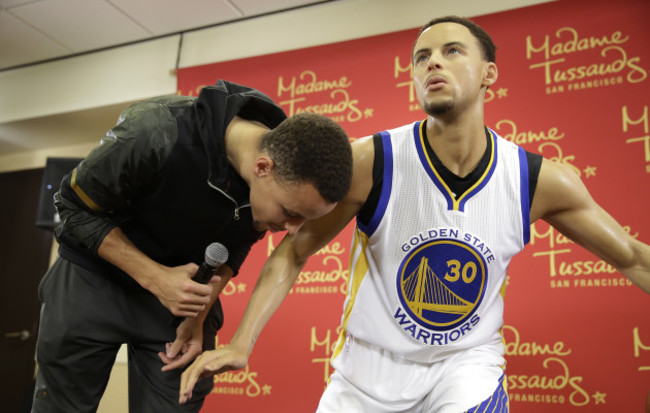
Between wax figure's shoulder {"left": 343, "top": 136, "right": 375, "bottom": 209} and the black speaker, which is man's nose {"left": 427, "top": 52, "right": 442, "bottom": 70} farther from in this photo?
the black speaker

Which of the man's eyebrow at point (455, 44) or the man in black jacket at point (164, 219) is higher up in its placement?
the man's eyebrow at point (455, 44)

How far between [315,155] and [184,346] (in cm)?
74

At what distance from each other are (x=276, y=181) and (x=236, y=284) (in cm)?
212

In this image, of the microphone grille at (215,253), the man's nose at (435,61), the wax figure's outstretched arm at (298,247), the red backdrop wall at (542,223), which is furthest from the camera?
the red backdrop wall at (542,223)

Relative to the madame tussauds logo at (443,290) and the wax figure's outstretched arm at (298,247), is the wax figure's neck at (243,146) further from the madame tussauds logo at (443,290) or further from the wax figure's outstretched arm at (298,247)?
the madame tussauds logo at (443,290)

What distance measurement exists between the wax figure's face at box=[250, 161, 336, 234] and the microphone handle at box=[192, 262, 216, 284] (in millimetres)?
167

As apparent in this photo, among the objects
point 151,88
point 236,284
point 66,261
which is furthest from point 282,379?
point 151,88

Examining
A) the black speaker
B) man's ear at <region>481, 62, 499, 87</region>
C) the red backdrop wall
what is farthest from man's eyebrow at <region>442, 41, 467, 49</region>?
the black speaker

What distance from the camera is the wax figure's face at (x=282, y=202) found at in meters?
1.29

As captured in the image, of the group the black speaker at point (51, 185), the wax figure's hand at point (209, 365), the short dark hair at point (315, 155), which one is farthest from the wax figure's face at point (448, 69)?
the black speaker at point (51, 185)

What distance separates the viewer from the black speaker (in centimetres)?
417

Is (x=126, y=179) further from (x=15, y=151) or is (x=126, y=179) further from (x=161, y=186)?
(x=15, y=151)

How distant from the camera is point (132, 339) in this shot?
1.64 metres

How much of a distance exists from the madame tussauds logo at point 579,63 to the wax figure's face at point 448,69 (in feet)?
4.30
